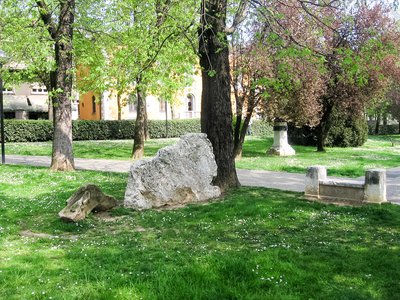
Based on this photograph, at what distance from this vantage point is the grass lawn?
4414mm

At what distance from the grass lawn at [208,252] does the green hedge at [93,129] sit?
2121 centimetres

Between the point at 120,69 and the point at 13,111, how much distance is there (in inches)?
1605

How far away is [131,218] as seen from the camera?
8.05 metres

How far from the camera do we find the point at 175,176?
9320 mm

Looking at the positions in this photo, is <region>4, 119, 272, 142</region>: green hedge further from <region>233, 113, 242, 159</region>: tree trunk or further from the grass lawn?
the grass lawn

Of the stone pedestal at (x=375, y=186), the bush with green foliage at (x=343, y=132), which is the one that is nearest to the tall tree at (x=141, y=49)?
the stone pedestal at (x=375, y=186)

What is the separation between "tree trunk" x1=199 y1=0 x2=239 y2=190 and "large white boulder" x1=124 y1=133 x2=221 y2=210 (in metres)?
0.57

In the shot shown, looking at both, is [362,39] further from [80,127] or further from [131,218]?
[80,127]

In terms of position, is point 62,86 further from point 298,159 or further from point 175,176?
point 298,159

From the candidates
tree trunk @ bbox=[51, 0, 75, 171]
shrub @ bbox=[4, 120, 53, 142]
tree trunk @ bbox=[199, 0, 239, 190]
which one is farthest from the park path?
shrub @ bbox=[4, 120, 53, 142]

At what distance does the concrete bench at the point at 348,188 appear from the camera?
28.8 ft

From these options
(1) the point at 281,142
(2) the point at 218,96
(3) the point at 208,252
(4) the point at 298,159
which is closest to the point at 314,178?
(2) the point at 218,96

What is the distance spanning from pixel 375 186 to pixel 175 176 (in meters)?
4.30

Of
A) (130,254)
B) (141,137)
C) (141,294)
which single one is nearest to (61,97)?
(141,137)
